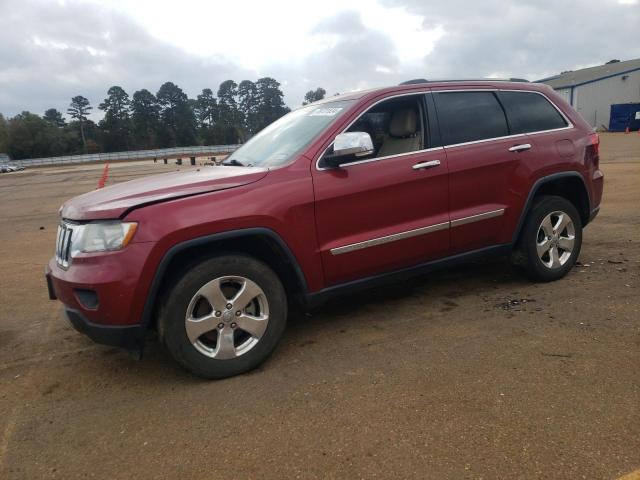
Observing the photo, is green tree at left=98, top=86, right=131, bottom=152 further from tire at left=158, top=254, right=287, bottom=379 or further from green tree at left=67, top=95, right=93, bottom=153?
tire at left=158, top=254, right=287, bottom=379

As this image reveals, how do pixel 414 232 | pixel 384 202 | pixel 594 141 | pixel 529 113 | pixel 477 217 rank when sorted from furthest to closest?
pixel 594 141 → pixel 529 113 → pixel 477 217 → pixel 414 232 → pixel 384 202

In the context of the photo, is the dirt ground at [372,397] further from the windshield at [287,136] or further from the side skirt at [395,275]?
the windshield at [287,136]

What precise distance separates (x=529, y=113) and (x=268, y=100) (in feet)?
313

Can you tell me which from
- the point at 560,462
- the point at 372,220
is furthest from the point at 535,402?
the point at 372,220

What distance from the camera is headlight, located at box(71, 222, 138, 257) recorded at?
9.33ft

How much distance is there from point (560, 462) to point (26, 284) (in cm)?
568

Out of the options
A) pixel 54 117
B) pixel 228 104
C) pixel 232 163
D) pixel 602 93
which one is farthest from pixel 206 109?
pixel 232 163

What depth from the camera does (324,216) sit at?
336 cm

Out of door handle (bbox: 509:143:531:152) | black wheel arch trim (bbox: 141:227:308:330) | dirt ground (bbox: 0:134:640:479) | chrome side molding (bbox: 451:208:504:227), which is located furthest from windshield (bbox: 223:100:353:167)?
door handle (bbox: 509:143:531:152)

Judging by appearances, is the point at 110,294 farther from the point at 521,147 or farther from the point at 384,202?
the point at 521,147

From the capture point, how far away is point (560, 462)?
85.3 inches

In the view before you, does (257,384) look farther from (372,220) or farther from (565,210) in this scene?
(565,210)

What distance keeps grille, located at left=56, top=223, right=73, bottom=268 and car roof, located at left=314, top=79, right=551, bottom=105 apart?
7.39 ft

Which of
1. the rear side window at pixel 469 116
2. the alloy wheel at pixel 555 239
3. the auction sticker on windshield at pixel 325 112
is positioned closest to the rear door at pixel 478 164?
the rear side window at pixel 469 116
